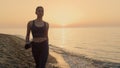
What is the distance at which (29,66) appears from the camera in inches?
531

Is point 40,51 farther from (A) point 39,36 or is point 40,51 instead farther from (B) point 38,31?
(B) point 38,31

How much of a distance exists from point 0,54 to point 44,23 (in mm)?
6562

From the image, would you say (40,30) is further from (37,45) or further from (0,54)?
(0,54)

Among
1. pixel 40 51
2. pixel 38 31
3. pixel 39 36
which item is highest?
pixel 38 31

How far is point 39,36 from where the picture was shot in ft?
28.9

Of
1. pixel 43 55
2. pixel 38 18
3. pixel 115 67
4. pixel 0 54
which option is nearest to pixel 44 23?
pixel 38 18

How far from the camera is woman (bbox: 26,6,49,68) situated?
28.5 ft

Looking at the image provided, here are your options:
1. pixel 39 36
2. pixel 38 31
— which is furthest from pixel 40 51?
pixel 38 31

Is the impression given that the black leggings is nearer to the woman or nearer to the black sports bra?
the woman

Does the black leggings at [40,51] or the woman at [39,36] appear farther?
the black leggings at [40,51]

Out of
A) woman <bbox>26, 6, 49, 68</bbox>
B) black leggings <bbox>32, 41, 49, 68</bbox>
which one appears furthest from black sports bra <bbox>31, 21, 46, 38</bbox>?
black leggings <bbox>32, 41, 49, 68</bbox>

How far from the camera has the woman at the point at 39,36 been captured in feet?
28.5

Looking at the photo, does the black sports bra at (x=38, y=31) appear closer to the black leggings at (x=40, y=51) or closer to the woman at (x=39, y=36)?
the woman at (x=39, y=36)

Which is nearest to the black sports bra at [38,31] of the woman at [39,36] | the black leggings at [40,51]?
the woman at [39,36]
